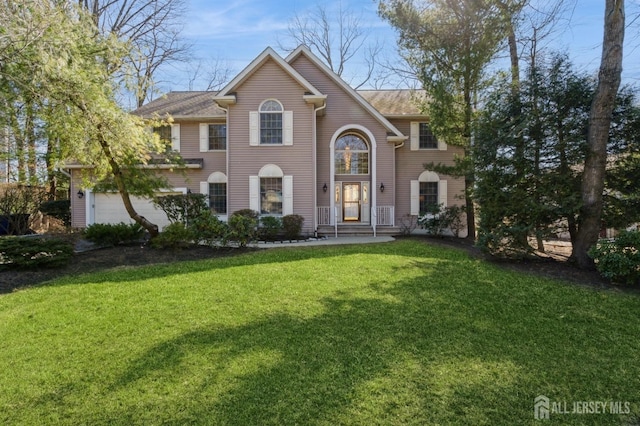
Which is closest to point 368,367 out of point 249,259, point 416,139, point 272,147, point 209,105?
point 249,259

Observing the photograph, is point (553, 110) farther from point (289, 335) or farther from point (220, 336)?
point (220, 336)

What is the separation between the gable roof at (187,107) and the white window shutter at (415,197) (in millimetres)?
9107

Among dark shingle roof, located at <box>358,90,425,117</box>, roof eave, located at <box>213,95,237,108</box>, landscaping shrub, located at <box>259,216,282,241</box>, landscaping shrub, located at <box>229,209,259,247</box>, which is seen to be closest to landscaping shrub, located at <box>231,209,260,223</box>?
landscaping shrub, located at <box>259,216,282,241</box>

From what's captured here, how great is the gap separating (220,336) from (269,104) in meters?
10.9

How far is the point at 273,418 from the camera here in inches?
102

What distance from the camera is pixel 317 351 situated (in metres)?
3.59

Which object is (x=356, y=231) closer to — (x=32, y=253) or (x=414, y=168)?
(x=414, y=168)

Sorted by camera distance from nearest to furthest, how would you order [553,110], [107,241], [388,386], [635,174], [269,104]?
[388,386], [635,174], [553,110], [107,241], [269,104]

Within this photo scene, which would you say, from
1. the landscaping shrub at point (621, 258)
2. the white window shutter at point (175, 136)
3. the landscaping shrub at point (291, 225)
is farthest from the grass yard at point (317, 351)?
the white window shutter at point (175, 136)

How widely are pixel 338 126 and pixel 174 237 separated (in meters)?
8.21

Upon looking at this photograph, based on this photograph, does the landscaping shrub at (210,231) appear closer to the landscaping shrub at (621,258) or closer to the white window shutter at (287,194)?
the white window shutter at (287,194)

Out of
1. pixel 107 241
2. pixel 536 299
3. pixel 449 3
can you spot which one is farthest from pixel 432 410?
pixel 449 3

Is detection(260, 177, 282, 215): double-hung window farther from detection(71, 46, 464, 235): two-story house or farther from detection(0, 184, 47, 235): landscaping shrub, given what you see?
detection(0, 184, 47, 235): landscaping shrub

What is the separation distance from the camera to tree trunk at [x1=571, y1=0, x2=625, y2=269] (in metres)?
6.89
